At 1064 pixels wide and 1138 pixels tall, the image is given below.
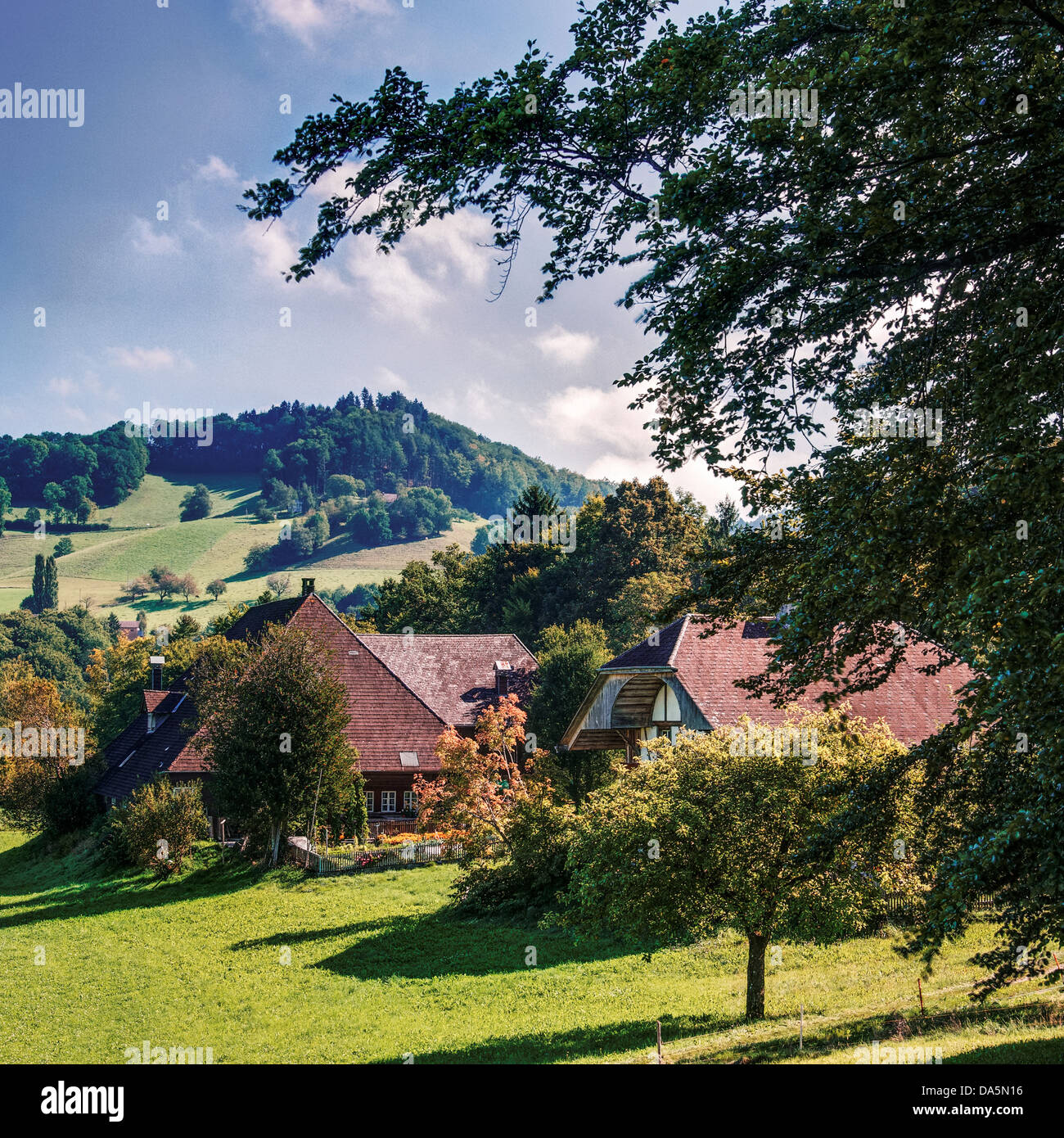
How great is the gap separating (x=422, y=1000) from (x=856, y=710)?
13309mm

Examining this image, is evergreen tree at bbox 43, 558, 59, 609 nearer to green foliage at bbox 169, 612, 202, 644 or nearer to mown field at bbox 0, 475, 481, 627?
mown field at bbox 0, 475, 481, 627

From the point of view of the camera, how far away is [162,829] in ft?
94.0

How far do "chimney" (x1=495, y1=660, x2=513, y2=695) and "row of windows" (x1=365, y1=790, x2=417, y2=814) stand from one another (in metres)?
10.7

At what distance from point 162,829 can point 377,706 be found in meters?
11.0

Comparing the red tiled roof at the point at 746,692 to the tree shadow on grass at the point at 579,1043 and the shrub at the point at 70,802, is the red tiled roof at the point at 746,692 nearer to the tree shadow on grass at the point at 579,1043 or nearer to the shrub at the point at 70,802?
the tree shadow on grass at the point at 579,1043

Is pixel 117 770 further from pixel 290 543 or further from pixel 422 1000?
pixel 290 543

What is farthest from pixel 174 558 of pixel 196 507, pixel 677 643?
pixel 677 643

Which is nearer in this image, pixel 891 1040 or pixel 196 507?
pixel 891 1040

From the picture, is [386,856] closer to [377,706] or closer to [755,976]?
[377,706]

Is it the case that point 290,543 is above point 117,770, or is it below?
above

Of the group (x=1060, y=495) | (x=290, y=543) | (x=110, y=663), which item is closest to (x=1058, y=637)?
(x=1060, y=495)

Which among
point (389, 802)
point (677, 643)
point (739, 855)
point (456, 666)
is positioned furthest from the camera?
point (456, 666)

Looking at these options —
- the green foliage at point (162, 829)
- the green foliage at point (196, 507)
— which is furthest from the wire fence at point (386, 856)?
the green foliage at point (196, 507)
